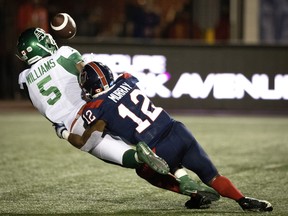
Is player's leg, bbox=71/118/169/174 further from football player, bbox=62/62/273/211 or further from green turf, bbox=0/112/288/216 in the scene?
green turf, bbox=0/112/288/216

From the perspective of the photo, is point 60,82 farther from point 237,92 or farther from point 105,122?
point 237,92

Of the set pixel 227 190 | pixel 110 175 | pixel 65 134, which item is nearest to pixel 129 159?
pixel 65 134

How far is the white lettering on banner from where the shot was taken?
49.6ft

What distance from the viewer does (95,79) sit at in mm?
6434

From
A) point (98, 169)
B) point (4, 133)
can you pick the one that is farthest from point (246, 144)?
point (4, 133)

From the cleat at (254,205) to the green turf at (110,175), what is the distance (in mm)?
63

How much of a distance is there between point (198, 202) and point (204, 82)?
8.74m

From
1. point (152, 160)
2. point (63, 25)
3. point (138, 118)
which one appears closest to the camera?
point (152, 160)

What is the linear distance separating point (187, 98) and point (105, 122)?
880cm

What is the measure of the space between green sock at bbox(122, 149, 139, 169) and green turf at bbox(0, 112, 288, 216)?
0.37m

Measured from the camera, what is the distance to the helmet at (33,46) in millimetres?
7039

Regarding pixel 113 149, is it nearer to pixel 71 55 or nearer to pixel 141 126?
pixel 141 126

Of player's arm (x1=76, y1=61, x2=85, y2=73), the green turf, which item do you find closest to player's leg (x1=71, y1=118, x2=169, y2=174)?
the green turf

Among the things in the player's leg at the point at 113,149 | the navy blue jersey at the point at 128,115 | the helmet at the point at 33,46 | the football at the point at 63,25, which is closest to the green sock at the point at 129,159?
the player's leg at the point at 113,149
